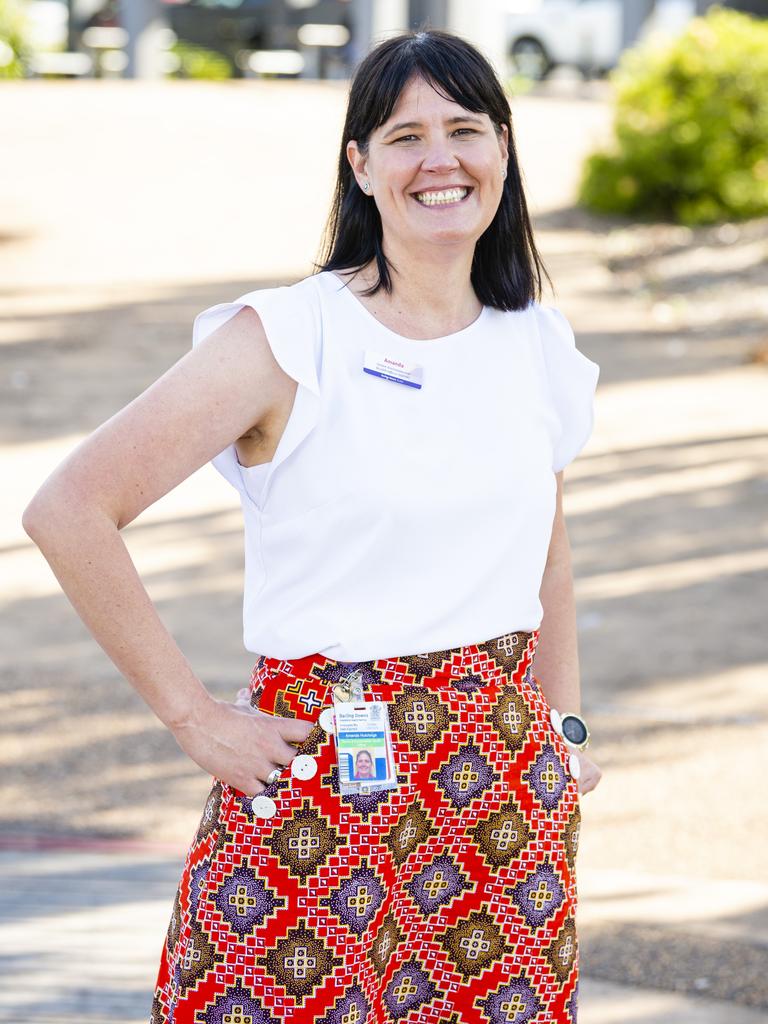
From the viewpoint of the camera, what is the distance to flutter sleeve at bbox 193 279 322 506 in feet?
5.93

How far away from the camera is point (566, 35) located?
93.2 ft

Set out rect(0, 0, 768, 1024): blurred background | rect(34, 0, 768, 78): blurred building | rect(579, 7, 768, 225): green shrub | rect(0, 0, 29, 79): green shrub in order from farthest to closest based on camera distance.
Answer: rect(34, 0, 768, 78): blurred building → rect(0, 0, 29, 79): green shrub → rect(579, 7, 768, 225): green shrub → rect(0, 0, 768, 1024): blurred background

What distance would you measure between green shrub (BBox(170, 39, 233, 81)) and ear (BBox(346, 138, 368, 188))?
2321 cm

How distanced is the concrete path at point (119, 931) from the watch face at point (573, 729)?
124 cm

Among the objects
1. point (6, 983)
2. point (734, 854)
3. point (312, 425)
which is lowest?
point (734, 854)

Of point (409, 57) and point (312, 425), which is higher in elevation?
point (409, 57)

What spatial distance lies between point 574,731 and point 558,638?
158 millimetres

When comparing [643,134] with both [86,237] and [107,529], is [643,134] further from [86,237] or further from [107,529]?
[107,529]

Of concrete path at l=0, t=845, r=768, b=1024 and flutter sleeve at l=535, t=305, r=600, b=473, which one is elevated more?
flutter sleeve at l=535, t=305, r=600, b=473

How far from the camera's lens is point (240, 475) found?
1.93 meters

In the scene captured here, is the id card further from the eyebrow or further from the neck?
the eyebrow

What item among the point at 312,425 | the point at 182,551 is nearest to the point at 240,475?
the point at 312,425

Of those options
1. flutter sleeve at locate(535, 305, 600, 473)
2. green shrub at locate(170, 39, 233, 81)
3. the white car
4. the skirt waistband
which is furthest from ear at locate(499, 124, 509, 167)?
the white car

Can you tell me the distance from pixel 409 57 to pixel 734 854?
2.74 m
